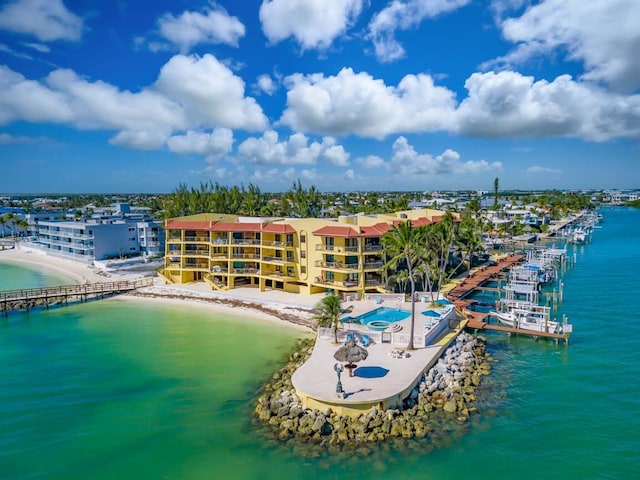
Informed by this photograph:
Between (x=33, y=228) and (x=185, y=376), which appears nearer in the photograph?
(x=185, y=376)

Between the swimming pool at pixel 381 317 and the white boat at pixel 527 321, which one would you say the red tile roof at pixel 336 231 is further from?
the white boat at pixel 527 321

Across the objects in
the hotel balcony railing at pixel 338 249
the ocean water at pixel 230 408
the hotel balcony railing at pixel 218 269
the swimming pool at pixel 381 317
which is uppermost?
the hotel balcony railing at pixel 338 249

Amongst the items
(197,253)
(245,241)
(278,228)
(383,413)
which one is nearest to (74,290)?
(197,253)

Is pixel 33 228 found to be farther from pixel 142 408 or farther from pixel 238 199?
pixel 142 408

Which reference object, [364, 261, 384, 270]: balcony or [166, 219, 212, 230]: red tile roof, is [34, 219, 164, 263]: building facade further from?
[364, 261, 384, 270]: balcony

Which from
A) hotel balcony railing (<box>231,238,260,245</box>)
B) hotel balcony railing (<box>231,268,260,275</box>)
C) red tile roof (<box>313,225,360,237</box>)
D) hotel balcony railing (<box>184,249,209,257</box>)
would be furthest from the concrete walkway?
hotel balcony railing (<box>184,249,209,257</box>)

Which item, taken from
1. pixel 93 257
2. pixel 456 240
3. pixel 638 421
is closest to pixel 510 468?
pixel 638 421

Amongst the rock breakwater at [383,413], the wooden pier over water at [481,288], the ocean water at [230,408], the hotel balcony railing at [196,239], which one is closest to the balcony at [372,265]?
the wooden pier over water at [481,288]
